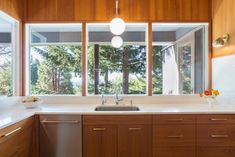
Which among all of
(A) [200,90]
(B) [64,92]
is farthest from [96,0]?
(A) [200,90]

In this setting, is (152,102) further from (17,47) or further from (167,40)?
(17,47)

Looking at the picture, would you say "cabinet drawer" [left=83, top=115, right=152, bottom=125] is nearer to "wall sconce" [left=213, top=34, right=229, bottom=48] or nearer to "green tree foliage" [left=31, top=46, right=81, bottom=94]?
"green tree foliage" [left=31, top=46, right=81, bottom=94]

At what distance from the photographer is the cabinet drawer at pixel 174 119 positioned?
2674 millimetres

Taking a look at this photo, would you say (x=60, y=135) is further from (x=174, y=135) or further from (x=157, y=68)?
(x=157, y=68)

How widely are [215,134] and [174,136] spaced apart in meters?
0.49

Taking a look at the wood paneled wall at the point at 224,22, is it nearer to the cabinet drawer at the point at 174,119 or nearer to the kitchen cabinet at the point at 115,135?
the cabinet drawer at the point at 174,119

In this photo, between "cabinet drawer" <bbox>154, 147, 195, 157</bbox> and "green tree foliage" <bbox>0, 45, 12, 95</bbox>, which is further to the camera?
"green tree foliage" <bbox>0, 45, 12, 95</bbox>

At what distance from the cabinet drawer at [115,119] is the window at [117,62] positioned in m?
0.86

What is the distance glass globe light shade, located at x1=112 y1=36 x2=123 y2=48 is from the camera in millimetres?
3449

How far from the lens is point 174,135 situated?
2.69 meters

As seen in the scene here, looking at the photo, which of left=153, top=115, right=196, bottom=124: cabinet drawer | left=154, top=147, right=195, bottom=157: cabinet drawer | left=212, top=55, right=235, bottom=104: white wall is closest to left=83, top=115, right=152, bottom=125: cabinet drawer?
left=153, top=115, right=196, bottom=124: cabinet drawer

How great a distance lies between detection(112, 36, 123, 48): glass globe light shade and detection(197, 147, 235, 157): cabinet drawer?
1.82 metres

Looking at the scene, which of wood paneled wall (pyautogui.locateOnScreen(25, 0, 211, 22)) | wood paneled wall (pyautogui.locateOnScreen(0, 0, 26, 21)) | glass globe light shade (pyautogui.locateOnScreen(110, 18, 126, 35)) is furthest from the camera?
wood paneled wall (pyautogui.locateOnScreen(25, 0, 211, 22))

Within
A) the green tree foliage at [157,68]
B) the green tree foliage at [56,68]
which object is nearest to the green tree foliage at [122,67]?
the green tree foliage at [157,68]
